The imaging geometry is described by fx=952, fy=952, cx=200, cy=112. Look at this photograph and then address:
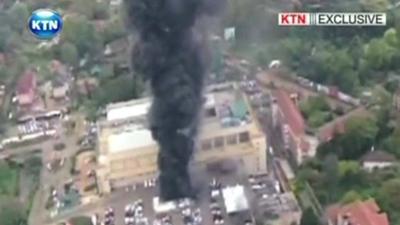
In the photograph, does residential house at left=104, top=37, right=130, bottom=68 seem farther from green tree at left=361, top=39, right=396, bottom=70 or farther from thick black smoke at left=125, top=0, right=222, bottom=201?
green tree at left=361, top=39, right=396, bottom=70

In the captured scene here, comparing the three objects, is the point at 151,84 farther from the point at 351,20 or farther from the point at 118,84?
the point at 351,20

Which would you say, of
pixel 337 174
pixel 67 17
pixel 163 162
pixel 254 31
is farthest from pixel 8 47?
pixel 337 174

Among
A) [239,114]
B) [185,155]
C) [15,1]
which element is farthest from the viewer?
[15,1]

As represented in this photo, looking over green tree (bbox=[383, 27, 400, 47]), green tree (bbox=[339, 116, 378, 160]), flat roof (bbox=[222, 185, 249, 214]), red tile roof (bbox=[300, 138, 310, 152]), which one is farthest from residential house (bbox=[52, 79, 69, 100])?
green tree (bbox=[383, 27, 400, 47])

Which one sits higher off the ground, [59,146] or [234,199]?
[59,146]

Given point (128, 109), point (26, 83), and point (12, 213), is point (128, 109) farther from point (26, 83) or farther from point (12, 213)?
point (12, 213)

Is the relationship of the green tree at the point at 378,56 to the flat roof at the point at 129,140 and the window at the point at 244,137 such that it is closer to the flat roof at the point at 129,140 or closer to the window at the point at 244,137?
the window at the point at 244,137

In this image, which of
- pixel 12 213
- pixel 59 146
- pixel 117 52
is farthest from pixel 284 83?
pixel 12 213
